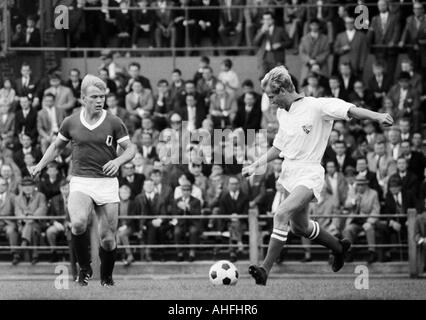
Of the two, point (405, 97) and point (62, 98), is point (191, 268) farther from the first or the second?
point (405, 97)

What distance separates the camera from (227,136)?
73.5 feet

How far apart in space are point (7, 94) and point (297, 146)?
1187 cm

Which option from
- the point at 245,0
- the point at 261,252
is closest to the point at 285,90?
the point at 261,252

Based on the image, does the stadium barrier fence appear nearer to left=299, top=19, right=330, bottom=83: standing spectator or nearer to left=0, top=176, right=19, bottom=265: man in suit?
left=0, top=176, right=19, bottom=265: man in suit

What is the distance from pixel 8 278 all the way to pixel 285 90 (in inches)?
320

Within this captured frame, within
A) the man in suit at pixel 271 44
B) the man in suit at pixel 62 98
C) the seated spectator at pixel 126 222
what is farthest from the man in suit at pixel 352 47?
the seated spectator at pixel 126 222

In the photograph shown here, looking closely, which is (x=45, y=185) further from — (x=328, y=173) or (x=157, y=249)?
(x=328, y=173)

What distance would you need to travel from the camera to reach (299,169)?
13.5m

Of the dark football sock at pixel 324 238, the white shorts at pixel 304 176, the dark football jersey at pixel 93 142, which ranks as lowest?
the dark football sock at pixel 324 238

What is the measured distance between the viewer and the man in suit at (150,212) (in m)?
20.9

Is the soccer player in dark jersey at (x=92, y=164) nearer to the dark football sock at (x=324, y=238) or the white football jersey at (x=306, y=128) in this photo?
the white football jersey at (x=306, y=128)

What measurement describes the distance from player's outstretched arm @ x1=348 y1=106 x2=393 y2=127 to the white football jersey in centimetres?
39

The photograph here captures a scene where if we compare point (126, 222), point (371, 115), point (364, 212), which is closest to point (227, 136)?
point (126, 222)

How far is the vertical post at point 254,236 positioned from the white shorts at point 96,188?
6.39 metres
